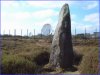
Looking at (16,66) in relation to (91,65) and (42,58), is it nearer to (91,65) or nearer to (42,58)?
(91,65)

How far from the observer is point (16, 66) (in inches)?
544

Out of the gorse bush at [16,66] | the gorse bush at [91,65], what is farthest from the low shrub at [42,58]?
the gorse bush at [91,65]

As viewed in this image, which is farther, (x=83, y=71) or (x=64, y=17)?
(x=64, y=17)

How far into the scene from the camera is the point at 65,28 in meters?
18.2

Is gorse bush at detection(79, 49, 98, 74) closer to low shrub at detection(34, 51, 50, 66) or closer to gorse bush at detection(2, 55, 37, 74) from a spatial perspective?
gorse bush at detection(2, 55, 37, 74)

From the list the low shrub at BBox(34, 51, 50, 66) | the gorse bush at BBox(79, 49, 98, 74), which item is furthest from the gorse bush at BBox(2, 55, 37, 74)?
the low shrub at BBox(34, 51, 50, 66)

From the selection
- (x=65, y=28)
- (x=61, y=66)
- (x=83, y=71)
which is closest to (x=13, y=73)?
(x=83, y=71)

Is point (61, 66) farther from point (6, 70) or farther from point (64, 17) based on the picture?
point (6, 70)

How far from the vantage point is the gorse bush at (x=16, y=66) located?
43.8 feet

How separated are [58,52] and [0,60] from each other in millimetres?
5285

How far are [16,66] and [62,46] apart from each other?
15.4ft

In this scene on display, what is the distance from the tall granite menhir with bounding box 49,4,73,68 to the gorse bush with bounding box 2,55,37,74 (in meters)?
3.62

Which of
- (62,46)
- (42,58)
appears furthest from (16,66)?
(42,58)

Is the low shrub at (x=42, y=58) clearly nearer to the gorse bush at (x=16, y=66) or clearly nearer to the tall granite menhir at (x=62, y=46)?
the tall granite menhir at (x=62, y=46)
